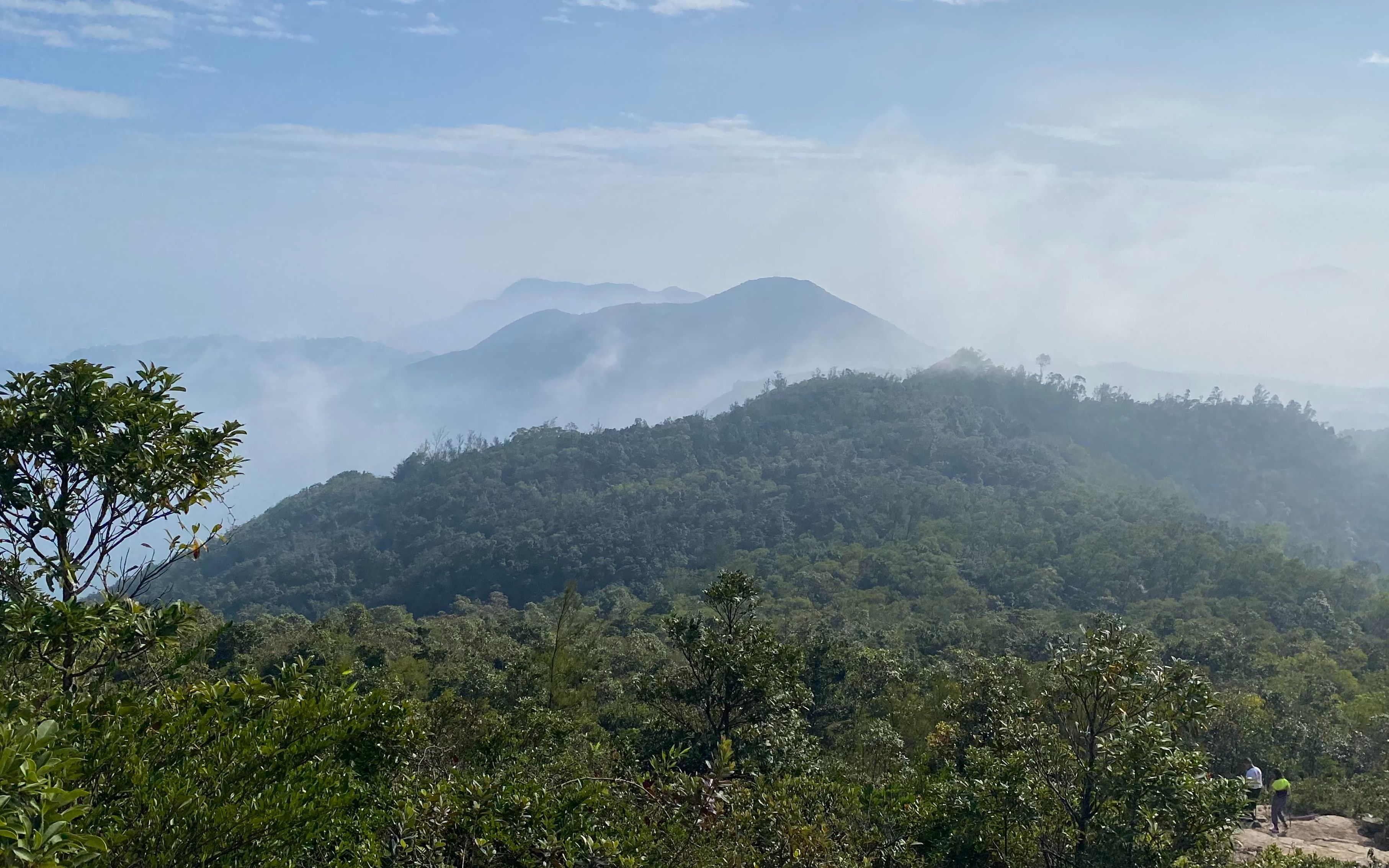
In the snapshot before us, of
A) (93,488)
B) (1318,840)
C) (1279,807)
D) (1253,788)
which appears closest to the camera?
(93,488)

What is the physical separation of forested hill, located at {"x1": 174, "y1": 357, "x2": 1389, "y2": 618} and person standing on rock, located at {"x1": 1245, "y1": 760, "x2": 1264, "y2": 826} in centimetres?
5268

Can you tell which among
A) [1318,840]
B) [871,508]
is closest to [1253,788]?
[1318,840]

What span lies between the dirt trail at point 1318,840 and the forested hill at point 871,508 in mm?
49695

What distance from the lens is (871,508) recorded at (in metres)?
108

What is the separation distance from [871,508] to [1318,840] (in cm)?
9079

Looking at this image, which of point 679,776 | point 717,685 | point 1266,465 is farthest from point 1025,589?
point 1266,465

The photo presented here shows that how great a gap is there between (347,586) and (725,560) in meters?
45.3

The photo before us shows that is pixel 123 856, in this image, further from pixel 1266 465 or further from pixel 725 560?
pixel 1266 465

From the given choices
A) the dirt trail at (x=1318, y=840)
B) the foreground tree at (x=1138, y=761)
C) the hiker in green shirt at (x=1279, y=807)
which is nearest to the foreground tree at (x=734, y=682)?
the foreground tree at (x=1138, y=761)

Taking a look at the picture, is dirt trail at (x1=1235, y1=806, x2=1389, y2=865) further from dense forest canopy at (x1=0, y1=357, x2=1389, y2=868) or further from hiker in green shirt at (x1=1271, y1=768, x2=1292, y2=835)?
dense forest canopy at (x1=0, y1=357, x2=1389, y2=868)

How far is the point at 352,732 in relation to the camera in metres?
6.86

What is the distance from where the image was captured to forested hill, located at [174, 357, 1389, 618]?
268 ft

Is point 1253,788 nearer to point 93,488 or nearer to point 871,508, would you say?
point 93,488

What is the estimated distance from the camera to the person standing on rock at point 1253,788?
9.33m
